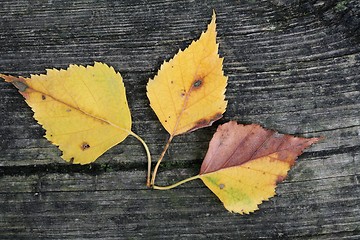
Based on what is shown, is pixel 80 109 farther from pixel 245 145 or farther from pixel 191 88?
pixel 245 145

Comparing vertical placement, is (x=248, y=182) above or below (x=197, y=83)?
below

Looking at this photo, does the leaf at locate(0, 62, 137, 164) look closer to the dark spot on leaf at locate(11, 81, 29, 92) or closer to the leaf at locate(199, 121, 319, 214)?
the dark spot on leaf at locate(11, 81, 29, 92)

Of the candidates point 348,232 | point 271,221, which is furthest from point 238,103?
point 348,232

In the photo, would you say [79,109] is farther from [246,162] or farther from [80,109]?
[246,162]

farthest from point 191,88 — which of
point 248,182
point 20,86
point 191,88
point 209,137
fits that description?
point 20,86

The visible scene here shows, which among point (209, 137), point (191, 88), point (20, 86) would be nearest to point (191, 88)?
point (191, 88)

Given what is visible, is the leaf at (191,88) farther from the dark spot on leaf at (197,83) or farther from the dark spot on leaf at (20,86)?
the dark spot on leaf at (20,86)
